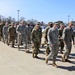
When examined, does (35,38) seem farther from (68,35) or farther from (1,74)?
(1,74)

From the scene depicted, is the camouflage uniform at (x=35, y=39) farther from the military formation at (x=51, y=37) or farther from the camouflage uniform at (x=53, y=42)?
the camouflage uniform at (x=53, y=42)

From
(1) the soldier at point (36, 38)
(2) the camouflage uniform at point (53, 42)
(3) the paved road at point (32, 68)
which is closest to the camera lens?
(3) the paved road at point (32, 68)

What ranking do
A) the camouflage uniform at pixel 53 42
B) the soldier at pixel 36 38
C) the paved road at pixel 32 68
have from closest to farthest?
the paved road at pixel 32 68
the camouflage uniform at pixel 53 42
the soldier at pixel 36 38

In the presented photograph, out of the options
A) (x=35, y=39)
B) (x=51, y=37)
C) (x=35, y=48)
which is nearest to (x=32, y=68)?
(x=51, y=37)

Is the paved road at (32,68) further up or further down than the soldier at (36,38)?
further down

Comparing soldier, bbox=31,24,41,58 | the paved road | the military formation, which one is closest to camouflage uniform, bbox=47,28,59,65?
the military formation

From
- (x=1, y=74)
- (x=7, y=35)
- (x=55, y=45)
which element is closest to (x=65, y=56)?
(x=55, y=45)

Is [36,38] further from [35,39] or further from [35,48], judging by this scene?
[35,48]

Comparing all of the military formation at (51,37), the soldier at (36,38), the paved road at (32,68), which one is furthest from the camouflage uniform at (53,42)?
the soldier at (36,38)

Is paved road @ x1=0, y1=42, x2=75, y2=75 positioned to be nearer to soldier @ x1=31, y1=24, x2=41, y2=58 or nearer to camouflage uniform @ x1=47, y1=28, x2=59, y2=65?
camouflage uniform @ x1=47, y1=28, x2=59, y2=65

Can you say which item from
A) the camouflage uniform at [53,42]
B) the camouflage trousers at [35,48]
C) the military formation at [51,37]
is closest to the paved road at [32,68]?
the military formation at [51,37]

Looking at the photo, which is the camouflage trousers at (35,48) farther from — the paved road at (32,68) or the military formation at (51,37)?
the paved road at (32,68)

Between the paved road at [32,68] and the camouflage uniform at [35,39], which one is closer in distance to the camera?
the paved road at [32,68]

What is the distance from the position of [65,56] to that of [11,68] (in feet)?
9.57
